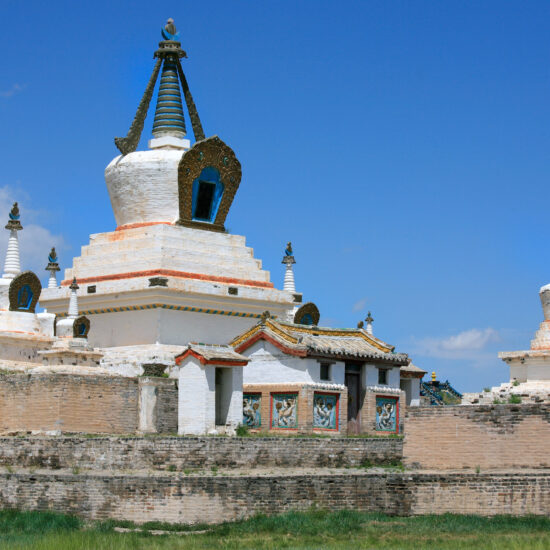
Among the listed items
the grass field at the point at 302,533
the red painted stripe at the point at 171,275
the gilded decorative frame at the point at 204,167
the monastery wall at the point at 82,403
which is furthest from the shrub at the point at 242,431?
the gilded decorative frame at the point at 204,167

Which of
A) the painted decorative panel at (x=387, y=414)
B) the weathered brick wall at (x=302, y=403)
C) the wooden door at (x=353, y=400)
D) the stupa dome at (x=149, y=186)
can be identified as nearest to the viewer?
the weathered brick wall at (x=302, y=403)

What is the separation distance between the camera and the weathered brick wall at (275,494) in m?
19.3

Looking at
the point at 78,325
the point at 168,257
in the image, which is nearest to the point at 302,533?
the point at 78,325

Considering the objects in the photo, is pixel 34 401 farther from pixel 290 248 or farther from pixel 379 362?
pixel 290 248

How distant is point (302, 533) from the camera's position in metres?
18.5

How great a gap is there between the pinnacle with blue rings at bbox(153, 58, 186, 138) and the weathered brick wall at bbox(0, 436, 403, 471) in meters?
11.7

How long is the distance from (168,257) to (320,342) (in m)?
5.14

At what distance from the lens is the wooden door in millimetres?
26516

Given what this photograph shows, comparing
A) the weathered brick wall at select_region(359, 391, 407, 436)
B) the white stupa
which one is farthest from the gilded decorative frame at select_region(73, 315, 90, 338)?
the weathered brick wall at select_region(359, 391, 407, 436)

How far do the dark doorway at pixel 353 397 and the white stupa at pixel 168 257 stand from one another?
4192 mm

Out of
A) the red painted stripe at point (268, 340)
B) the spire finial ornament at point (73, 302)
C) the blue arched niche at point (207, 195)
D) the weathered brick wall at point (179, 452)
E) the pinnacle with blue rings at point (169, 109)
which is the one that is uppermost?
the pinnacle with blue rings at point (169, 109)

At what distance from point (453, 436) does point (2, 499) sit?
26.4 ft

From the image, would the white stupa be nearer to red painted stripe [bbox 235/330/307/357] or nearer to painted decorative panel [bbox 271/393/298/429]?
red painted stripe [bbox 235/330/307/357]

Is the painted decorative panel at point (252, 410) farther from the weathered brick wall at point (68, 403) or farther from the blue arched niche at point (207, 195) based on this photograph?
the blue arched niche at point (207, 195)
